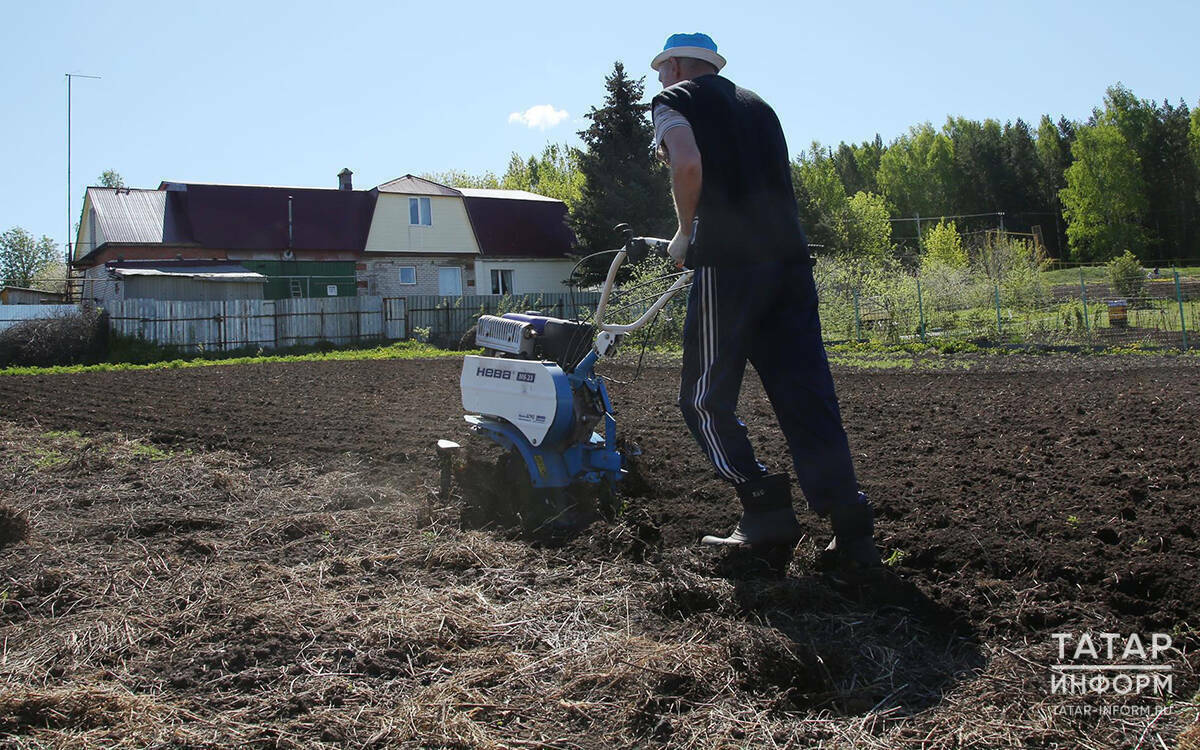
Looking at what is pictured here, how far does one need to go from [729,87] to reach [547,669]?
2303 mm

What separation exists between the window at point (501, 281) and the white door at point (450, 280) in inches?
56.9

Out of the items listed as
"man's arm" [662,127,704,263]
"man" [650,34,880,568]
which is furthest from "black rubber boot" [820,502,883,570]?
"man's arm" [662,127,704,263]

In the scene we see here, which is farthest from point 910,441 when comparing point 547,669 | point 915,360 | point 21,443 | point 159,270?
point 159,270

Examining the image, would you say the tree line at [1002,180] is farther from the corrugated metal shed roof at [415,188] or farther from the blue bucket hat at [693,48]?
the blue bucket hat at [693,48]

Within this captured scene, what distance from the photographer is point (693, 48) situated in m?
3.56

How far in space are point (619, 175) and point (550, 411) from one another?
29.5m

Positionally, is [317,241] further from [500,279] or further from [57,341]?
[57,341]

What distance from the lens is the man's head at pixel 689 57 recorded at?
3570 millimetres

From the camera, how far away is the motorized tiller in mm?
4395

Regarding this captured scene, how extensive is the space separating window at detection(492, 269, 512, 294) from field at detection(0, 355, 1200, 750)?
2984cm

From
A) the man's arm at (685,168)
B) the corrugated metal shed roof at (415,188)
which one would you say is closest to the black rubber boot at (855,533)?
the man's arm at (685,168)

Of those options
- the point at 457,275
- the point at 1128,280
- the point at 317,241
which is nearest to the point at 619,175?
the point at 457,275

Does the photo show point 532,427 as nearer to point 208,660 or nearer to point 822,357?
point 822,357

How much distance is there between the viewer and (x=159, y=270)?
2698 centimetres
